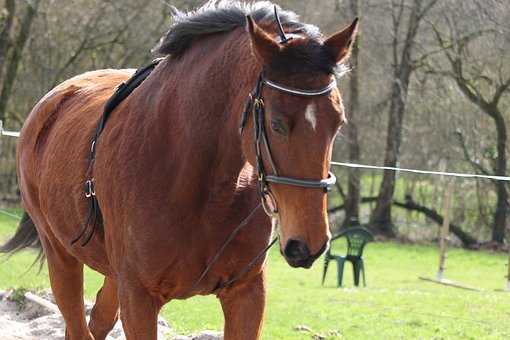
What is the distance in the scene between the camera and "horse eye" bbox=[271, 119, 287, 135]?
10.9ft

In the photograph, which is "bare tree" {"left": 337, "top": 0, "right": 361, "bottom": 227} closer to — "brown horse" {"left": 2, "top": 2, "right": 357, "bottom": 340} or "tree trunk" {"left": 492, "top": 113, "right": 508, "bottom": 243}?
"tree trunk" {"left": 492, "top": 113, "right": 508, "bottom": 243}

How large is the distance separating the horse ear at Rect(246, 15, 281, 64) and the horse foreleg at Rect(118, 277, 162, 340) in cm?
119

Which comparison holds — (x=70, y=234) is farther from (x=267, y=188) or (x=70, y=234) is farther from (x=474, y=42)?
(x=474, y=42)

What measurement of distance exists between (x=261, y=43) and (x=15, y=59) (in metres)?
23.2

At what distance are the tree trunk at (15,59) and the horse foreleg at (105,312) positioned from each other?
65.6 feet

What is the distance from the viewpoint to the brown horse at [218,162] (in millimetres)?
3307

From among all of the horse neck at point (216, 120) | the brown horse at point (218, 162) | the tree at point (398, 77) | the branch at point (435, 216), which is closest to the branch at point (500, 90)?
the tree at point (398, 77)

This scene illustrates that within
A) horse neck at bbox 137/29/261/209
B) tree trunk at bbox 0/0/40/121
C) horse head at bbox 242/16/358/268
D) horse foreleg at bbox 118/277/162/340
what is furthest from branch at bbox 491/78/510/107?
horse head at bbox 242/16/358/268

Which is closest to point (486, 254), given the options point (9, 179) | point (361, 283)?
point (361, 283)

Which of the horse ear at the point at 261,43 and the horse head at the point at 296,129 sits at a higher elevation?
the horse ear at the point at 261,43

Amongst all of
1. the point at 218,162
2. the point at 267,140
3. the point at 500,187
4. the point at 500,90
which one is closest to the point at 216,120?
the point at 218,162

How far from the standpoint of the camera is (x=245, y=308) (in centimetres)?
403

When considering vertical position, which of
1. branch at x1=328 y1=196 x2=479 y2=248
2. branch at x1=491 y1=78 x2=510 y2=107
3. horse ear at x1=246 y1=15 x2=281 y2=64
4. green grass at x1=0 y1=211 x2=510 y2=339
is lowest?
branch at x1=328 y1=196 x2=479 y2=248

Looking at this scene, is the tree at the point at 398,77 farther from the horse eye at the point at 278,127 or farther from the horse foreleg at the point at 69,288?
the horse eye at the point at 278,127
